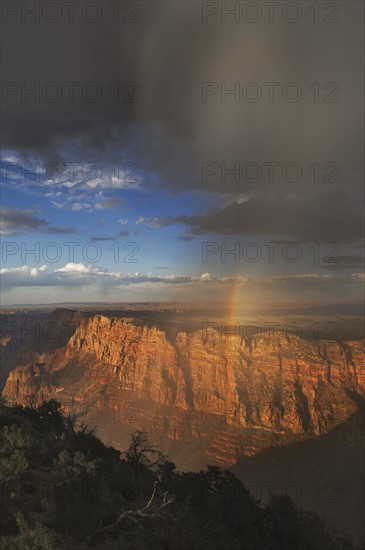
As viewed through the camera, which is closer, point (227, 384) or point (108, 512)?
point (108, 512)

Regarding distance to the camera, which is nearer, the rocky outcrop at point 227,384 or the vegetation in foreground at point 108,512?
the vegetation in foreground at point 108,512

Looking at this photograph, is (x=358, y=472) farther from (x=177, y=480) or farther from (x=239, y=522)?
(x=239, y=522)

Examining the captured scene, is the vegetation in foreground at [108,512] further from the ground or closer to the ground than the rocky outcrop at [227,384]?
further from the ground

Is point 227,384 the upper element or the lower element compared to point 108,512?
lower

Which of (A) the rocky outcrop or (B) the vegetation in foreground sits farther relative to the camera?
(A) the rocky outcrop

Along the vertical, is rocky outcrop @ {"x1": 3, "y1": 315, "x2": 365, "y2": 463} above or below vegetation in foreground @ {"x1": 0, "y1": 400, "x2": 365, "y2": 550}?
→ below

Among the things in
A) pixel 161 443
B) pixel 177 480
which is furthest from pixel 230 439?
pixel 177 480

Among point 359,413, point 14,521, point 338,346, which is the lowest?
point 359,413

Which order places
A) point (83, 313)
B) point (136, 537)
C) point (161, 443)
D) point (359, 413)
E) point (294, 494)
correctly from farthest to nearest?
point (83, 313)
point (161, 443)
point (359, 413)
point (294, 494)
point (136, 537)
